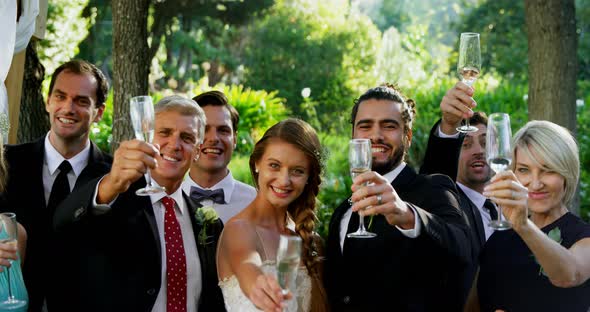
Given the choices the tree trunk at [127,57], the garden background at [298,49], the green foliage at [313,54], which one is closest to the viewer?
the tree trunk at [127,57]

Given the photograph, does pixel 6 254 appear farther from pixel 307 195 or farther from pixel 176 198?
pixel 307 195

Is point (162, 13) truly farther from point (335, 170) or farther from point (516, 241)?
point (516, 241)

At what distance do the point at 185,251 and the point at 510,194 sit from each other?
1.83 meters

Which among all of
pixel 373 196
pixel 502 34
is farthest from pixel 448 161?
pixel 502 34

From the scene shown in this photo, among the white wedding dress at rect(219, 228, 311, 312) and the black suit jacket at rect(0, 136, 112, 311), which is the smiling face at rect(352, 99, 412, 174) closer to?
the white wedding dress at rect(219, 228, 311, 312)

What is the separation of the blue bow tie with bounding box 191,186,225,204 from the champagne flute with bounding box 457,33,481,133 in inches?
78.5

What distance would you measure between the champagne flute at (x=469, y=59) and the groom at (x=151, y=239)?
1468 mm

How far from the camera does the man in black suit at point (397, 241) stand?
4.38 m

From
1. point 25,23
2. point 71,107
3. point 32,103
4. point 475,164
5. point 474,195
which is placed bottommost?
point 474,195

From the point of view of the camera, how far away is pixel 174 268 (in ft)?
15.1

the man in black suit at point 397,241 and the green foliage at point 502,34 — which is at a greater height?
the green foliage at point 502,34

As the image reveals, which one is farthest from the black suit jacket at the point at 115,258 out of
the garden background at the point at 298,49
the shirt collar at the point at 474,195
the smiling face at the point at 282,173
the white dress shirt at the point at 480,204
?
the garden background at the point at 298,49

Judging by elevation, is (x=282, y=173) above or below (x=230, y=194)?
above

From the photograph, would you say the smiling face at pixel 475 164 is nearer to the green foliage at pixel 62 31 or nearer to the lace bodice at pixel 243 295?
the lace bodice at pixel 243 295
